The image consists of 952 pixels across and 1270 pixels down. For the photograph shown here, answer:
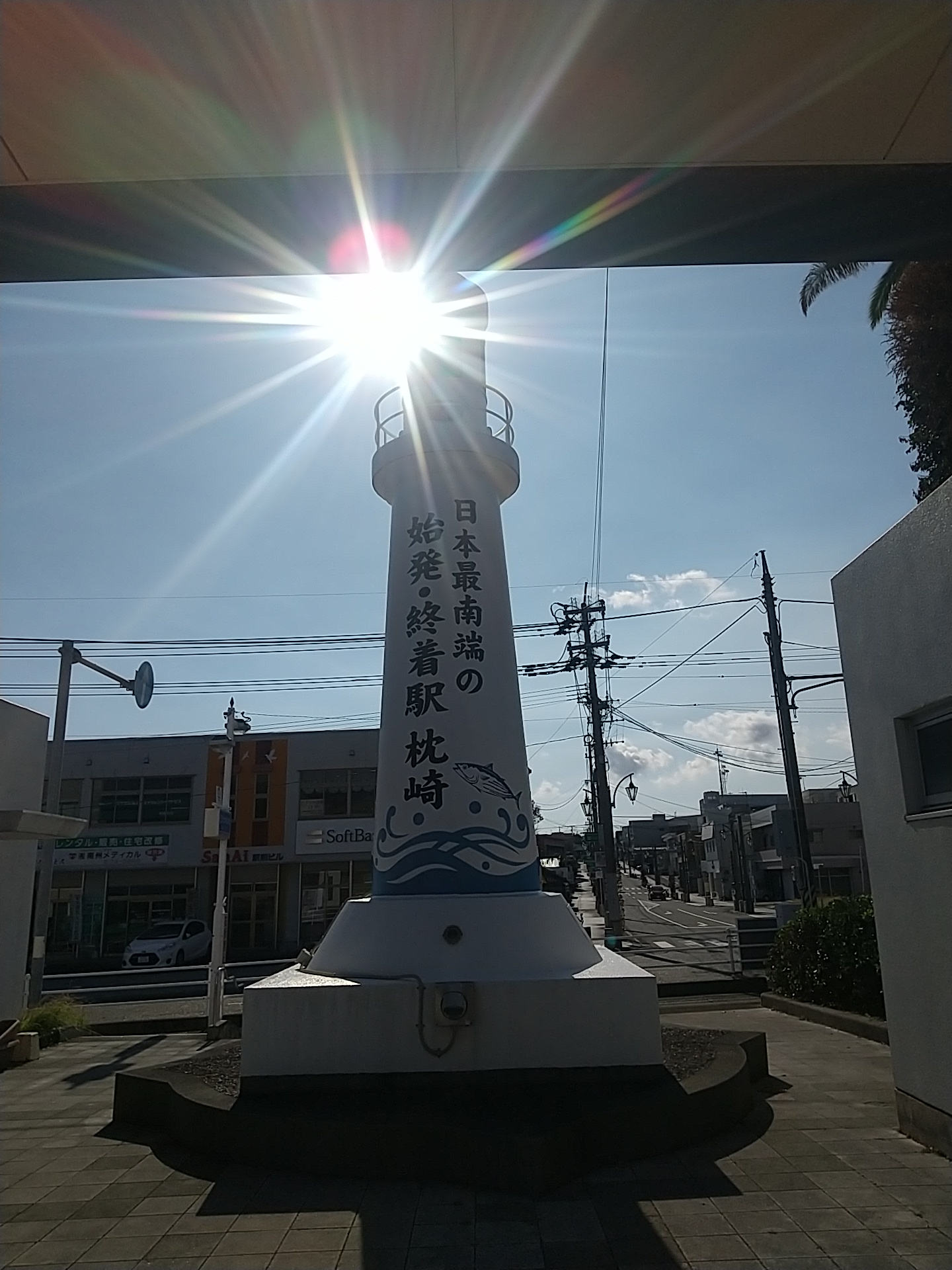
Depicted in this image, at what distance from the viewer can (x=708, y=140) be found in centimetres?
200

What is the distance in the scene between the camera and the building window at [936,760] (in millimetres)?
5703

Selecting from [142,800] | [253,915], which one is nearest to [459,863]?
[253,915]

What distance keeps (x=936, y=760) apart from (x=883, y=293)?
36.0 feet

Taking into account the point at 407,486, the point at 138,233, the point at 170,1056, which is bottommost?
the point at 170,1056

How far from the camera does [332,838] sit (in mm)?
29828

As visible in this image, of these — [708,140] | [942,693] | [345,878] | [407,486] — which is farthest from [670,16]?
[345,878]

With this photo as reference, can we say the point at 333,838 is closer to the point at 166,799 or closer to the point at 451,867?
the point at 166,799

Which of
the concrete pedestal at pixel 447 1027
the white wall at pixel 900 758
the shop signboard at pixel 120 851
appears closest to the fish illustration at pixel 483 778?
the concrete pedestal at pixel 447 1027

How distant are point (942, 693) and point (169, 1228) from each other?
6.23m

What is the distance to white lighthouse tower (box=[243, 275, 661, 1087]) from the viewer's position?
7.57 meters

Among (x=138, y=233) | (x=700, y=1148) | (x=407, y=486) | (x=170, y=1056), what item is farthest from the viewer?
(x=170, y=1056)

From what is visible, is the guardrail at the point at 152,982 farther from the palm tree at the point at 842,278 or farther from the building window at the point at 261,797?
the palm tree at the point at 842,278

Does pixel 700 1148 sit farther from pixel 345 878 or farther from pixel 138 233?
pixel 345 878

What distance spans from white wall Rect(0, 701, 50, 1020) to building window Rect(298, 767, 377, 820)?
23.7 m
